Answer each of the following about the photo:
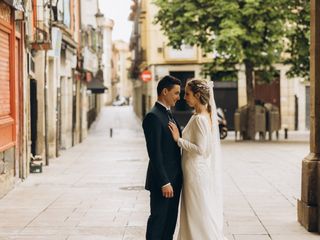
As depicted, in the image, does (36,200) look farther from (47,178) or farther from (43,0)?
(43,0)

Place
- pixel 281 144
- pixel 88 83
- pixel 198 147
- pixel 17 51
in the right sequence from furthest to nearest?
1. pixel 88 83
2. pixel 281 144
3. pixel 17 51
4. pixel 198 147

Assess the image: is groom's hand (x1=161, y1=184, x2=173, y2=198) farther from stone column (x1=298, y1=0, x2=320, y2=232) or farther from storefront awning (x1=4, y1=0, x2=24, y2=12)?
storefront awning (x1=4, y1=0, x2=24, y2=12)

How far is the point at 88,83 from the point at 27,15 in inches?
929

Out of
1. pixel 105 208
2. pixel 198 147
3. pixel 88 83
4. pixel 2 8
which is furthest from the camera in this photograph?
pixel 88 83

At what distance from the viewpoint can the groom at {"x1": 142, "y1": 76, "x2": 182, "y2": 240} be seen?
7.49m

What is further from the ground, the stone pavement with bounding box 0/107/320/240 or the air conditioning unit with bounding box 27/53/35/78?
the air conditioning unit with bounding box 27/53/35/78

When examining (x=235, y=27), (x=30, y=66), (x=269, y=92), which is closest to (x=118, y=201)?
(x=30, y=66)

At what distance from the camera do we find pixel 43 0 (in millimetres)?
20906

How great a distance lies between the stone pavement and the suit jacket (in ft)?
7.35

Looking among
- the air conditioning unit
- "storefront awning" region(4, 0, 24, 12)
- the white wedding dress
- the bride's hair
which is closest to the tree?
the air conditioning unit

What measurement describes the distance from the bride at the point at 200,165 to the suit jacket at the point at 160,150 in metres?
0.09

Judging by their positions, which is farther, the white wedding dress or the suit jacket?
the white wedding dress

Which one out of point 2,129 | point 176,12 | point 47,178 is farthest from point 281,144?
point 2,129

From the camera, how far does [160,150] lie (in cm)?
749
